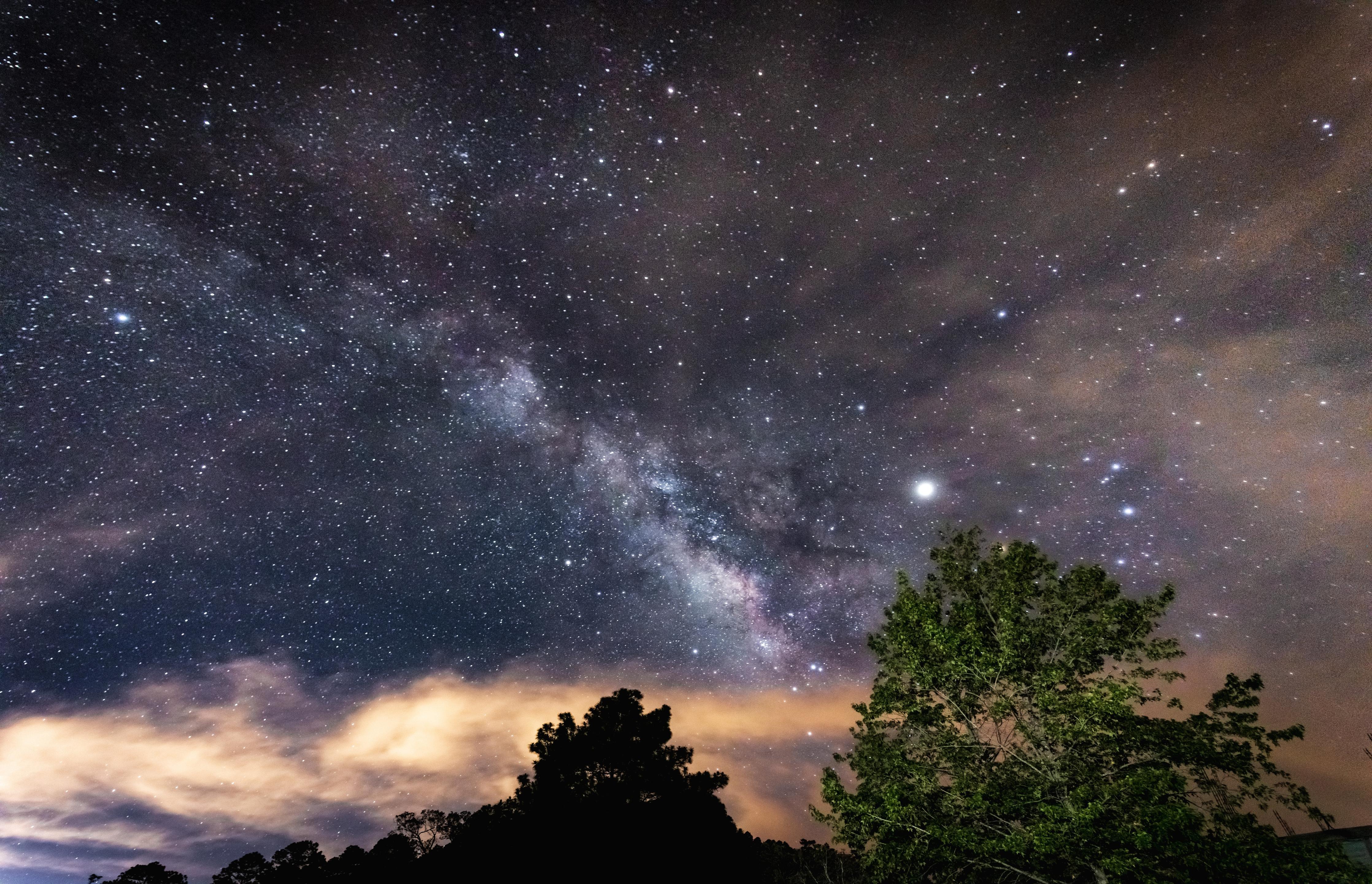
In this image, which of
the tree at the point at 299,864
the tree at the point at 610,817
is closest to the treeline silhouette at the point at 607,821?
the tree at the point at 610,817

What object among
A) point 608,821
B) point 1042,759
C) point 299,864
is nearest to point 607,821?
point 608,821

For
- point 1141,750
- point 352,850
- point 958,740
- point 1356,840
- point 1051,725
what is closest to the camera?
point 1051,725

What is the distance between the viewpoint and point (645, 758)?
33625 millimetres

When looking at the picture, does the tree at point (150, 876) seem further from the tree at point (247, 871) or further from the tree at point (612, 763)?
the tree at point (612, 763)

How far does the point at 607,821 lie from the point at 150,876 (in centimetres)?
4894

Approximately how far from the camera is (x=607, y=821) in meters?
30.0

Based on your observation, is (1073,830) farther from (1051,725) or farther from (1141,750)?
(1141,750)

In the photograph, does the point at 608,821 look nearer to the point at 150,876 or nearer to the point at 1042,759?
the point at 1042,759

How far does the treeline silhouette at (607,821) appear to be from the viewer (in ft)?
92.9

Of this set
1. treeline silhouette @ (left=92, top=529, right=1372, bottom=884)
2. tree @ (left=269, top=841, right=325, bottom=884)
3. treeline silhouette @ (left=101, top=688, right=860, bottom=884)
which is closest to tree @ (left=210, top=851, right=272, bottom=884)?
tree @ (left=269, top=841, right=325, bottom=884)

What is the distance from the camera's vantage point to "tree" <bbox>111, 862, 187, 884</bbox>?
4722 cm

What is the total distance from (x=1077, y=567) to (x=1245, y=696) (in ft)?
13.2

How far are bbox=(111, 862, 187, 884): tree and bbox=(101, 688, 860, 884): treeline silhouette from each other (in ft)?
75.1

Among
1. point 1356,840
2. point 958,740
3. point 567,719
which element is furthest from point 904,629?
point 1356,840
